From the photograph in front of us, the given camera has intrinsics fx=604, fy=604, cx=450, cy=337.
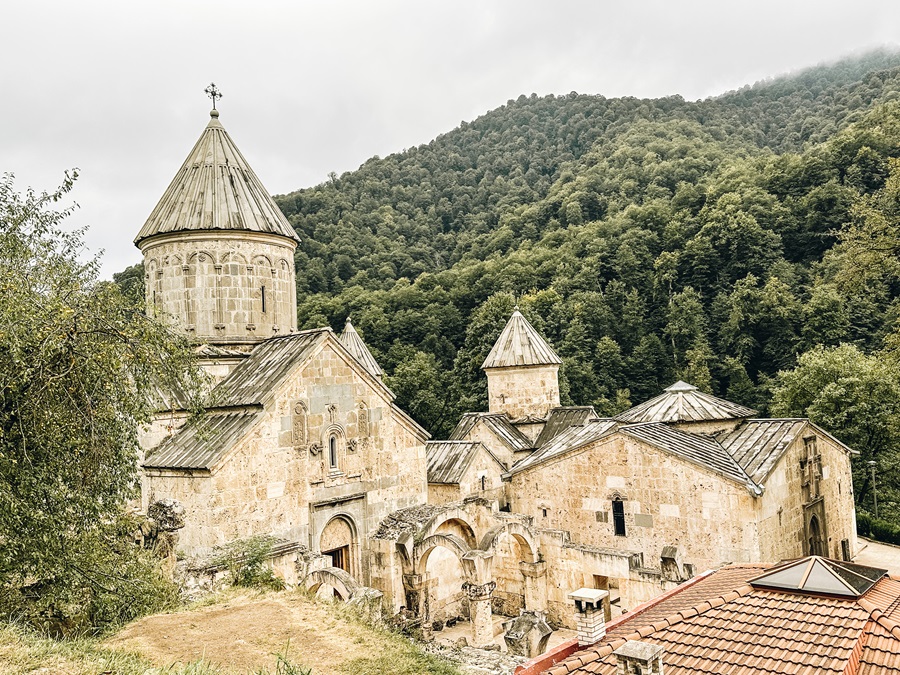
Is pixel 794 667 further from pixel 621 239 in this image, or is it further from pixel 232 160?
pixel 621 239

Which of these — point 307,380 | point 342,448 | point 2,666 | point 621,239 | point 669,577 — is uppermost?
point 621,239

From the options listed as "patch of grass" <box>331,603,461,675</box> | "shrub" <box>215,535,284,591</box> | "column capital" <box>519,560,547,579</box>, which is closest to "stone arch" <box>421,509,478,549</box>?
"column capital" <box>519,560,547,579</box>

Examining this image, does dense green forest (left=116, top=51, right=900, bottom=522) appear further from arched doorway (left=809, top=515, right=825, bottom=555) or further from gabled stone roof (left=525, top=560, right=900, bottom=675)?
gabled stone roof (left=525, top=560, right=900, bottom=675)

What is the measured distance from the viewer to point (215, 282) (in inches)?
512

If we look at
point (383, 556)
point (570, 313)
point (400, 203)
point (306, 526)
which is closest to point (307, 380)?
point (306, 526)

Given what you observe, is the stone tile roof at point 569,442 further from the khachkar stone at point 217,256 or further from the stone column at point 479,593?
the khachkar stone at point 217,256

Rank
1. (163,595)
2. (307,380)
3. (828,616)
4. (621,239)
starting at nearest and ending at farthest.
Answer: (828,616)
(163,595)
(307,380)
(621,239)

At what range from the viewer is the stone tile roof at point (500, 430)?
18.9m

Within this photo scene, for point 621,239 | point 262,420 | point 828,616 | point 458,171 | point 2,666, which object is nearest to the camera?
point 2,666

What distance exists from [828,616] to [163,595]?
7.95 metres

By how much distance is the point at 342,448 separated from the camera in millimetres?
11414

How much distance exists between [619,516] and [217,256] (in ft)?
34.9

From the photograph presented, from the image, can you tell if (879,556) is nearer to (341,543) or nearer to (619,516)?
(619,516)

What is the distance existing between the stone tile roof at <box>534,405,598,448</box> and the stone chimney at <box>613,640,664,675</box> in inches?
546
